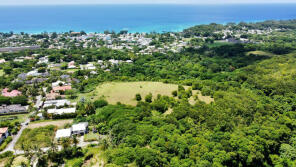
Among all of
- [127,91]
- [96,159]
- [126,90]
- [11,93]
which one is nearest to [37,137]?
[96,159]

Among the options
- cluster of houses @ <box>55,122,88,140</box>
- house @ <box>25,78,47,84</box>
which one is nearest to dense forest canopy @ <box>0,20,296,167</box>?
cluster of houses @ <box>55,122,88,140</box>

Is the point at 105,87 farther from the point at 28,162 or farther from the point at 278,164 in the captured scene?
the point at 278,164

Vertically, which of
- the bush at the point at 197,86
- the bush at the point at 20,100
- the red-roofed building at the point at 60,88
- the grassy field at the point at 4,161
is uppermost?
the red-roofed building at the point at 60,88

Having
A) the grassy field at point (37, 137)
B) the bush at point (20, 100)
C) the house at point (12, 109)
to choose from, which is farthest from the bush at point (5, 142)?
the bush at point (20, 100)

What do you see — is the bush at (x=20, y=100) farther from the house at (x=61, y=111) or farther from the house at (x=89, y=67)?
the house at (x=89, y=67)

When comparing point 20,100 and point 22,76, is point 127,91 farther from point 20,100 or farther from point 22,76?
point 22,76

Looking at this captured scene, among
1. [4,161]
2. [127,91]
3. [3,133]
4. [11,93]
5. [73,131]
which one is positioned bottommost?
[4,161]

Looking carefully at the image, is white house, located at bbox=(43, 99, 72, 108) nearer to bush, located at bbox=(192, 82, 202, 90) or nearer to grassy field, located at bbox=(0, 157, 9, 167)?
grassy field, located at bbox=(0, 157, 9, 167)

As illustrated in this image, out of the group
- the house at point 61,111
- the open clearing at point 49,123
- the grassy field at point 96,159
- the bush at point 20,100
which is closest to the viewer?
the grassy field at point 96,159
